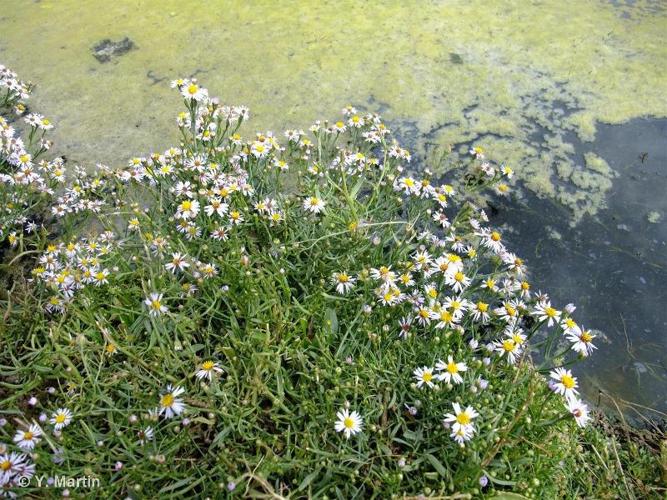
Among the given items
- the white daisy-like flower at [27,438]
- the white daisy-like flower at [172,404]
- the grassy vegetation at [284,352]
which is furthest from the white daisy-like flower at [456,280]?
the white daisy-like flower at [27,438]

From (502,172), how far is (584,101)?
64 centimetres

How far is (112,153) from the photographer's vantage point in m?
1.89

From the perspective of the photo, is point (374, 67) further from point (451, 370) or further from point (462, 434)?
point (462, 434)

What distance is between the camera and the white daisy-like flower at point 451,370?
1.15 metres

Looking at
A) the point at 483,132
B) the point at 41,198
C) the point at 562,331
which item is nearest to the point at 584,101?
the point at 483,132

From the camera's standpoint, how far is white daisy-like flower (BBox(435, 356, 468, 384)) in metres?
1.15

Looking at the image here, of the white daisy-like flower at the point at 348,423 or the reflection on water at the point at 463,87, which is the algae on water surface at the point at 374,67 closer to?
the reflection on water at the point at 463,87

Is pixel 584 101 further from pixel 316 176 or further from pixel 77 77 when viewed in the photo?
pixel 77 77

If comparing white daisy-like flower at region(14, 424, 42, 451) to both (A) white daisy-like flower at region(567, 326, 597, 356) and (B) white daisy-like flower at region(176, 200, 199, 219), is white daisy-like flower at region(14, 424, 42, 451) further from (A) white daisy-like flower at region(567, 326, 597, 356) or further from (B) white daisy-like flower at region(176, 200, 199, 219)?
(A) white daisy-like flower at region(567, 326, 597, 356)

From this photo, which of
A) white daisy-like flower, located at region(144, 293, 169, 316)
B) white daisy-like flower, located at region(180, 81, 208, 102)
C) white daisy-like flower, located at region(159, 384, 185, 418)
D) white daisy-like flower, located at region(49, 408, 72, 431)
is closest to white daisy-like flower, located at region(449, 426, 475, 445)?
white daisy-like flower, located at region(159, 384, 185, 418)

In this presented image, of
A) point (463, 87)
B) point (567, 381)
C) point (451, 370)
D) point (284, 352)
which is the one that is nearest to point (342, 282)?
point (284, 352)

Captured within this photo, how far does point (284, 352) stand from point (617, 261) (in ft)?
3.38

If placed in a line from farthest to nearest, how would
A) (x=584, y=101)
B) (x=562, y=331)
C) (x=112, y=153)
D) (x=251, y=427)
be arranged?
(x=584, y=101) < (x=112, y=153) < (x=562, y=331) < (x=251, y=427)

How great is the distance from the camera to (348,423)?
111 cm
